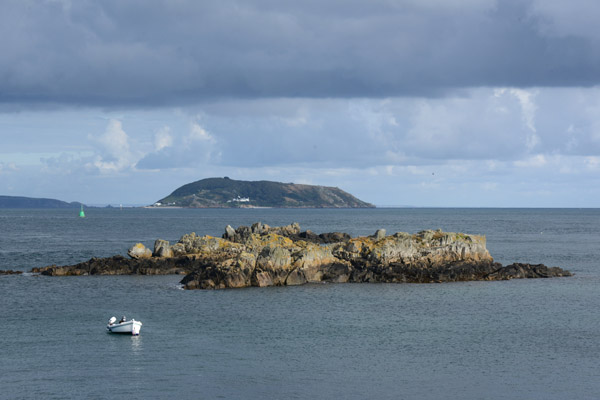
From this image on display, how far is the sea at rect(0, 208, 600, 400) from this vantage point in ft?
130

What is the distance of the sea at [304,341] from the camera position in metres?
39.7

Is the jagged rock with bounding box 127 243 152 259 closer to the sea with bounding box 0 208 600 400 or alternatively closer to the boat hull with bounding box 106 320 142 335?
the sea with bounding box 0 208 600 400

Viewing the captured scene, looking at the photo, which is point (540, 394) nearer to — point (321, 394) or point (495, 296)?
point (321, 394)

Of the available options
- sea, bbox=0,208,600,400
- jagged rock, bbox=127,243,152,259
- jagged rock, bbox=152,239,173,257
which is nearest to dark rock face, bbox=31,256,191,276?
jagged rock, bbox=127,243,152,259

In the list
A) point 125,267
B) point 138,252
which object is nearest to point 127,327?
point 125,267

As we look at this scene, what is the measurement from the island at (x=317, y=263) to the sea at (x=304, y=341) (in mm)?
2933

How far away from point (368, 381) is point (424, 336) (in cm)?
1255

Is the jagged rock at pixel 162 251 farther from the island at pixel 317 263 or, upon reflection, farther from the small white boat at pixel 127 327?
the small white boat at pixel 127 327

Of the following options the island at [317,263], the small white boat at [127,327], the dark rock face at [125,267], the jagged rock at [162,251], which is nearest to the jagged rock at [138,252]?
the island at [317,263]

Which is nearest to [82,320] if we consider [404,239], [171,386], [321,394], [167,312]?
[167,312]

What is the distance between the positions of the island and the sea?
293cm

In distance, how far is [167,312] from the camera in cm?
6112

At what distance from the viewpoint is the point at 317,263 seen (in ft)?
263

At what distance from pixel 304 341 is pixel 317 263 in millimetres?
29874
